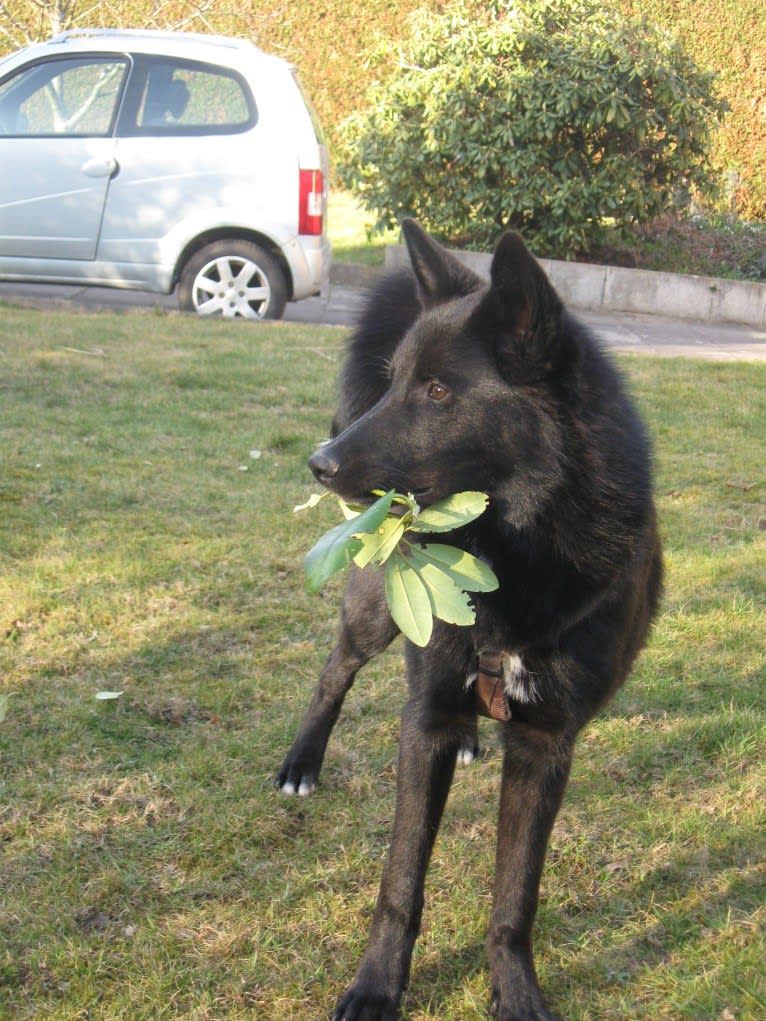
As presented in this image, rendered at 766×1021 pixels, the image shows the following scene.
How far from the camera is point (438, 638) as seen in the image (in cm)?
222

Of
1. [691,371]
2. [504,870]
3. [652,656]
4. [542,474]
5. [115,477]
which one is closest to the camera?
[542,474]

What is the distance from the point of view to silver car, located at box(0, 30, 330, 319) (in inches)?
304

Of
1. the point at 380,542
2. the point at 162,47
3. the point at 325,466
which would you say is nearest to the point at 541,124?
the point at 162,47

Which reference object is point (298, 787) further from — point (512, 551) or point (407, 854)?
point (512, 551)

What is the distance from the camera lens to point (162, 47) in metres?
7.77

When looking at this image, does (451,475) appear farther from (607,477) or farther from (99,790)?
(99,790)

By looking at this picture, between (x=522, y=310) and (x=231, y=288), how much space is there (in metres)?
6.16

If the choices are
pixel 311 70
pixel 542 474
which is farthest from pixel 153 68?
pixel 542 474

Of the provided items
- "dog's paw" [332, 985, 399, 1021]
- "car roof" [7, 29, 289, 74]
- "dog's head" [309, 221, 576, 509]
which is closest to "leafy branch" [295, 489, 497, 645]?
"dog's head" [309, 221, 576, 509]

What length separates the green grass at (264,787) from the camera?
2.16 m

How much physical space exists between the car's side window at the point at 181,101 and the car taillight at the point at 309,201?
0.65m

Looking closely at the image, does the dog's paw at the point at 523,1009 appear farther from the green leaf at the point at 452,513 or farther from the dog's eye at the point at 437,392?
the dog's eye at the point at 437,392

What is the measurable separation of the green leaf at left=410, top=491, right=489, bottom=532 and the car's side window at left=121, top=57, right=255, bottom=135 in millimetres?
6530

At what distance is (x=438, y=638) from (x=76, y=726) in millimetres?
1207
